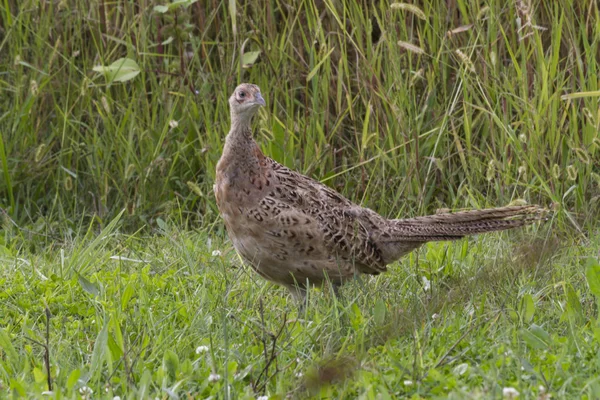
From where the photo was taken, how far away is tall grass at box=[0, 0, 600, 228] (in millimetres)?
6129

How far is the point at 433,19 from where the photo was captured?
643cm

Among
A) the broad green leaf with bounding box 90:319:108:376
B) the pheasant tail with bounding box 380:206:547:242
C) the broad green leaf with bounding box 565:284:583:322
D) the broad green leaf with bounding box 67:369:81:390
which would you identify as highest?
the broad green leaf with bounding box 67:369:81:390

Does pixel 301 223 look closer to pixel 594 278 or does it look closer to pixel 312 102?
pixel 594 278

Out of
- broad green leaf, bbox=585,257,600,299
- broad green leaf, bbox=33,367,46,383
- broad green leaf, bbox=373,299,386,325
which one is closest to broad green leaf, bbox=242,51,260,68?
broad green leaf, bbox=373,299,386,325

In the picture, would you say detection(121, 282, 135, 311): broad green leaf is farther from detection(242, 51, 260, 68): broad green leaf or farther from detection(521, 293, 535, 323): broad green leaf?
detection(242, 51, 260, 68): broad green leaf

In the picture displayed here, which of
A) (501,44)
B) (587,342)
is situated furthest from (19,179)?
(587,342)

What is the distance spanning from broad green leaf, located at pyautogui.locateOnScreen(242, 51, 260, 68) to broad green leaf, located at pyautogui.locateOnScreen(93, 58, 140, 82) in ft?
2.19

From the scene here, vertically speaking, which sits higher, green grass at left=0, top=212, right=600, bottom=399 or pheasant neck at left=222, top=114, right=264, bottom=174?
pheasant neck at left=222, top=114, right=264, bottom=174

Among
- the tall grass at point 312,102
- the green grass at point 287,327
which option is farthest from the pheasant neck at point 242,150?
the tall grass at point 312,102

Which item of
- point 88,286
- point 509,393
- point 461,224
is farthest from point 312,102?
point 509,393

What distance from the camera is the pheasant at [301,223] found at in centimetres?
496

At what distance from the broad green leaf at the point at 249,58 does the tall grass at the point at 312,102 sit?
5 cm

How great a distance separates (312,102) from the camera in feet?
21.8

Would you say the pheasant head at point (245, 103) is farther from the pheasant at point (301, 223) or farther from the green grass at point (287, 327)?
the green grass at point (287, 327)
